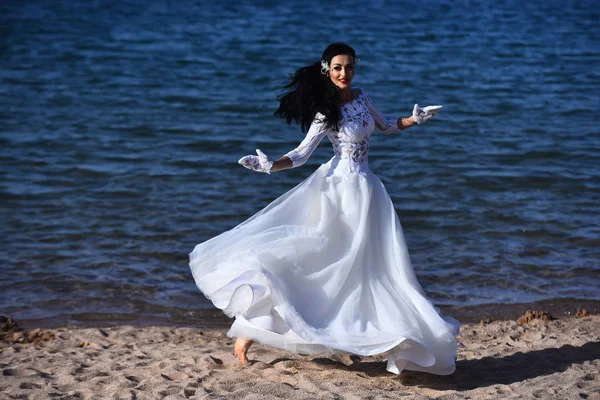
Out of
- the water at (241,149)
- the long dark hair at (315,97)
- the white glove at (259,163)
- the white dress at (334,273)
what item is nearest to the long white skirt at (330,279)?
the white dress at (334,273)

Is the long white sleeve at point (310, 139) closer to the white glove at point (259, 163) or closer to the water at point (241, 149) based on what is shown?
the white glove at point (259, 163)

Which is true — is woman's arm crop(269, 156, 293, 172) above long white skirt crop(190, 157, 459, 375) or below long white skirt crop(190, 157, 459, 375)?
above

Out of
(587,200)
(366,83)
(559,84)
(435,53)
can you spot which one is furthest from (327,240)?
(435,53)

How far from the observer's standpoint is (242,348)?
579 centimetres

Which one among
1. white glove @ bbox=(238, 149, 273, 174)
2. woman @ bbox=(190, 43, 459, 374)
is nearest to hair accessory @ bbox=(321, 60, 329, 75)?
woman @ bbox=(190, 43, 459, 374)

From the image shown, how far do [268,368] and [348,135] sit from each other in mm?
1628

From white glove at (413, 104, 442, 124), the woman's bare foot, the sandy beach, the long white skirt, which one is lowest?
the sandy beach

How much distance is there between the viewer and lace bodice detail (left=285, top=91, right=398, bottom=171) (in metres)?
5.61

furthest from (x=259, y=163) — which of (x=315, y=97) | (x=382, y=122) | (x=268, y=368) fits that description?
(x=268, y=368)

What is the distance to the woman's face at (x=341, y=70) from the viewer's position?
5.62 m

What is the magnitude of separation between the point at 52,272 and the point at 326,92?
4170 millimetres

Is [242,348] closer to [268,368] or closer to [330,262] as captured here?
[268,368]

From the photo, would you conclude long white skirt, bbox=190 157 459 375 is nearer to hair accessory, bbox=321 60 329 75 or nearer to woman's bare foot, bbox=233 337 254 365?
woman's bare foot, bbox=233 337 254 365

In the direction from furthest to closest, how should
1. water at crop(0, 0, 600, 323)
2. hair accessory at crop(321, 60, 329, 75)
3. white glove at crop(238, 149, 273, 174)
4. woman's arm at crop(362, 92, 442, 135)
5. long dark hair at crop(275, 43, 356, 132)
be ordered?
water at crop(0, 0, 600, 323) < woman's arm at crop(362, 92, 442, 135) < hair accessory at crop(321, 60, 329, 75) < long dark hair at crop(275, 43, 356, 132) < white glove at crop(238, 149, 273, 174)
